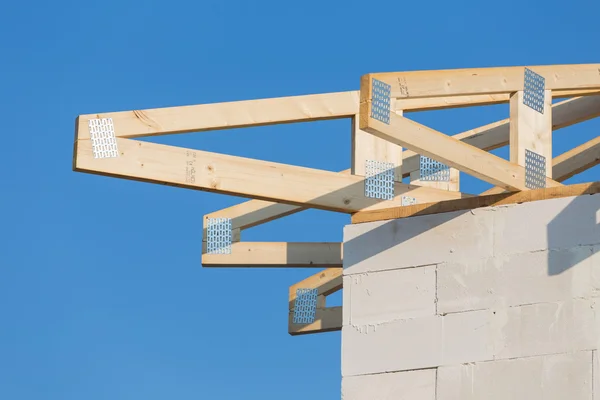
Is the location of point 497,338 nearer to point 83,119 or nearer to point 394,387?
point 394,387

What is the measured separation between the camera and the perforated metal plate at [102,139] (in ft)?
30.7

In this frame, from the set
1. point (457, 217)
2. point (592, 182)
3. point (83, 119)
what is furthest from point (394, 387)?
point (83, 119)

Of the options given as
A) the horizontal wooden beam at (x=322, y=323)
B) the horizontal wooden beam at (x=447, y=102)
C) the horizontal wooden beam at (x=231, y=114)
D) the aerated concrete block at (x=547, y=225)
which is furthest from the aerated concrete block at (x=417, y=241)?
the horizontal wooden beam at (x=322, y=323)

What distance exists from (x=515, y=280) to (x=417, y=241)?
852 mm

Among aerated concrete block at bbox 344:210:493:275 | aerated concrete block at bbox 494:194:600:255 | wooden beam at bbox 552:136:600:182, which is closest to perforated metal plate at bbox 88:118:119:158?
aerated concrete block at bbox 344:210:493:275

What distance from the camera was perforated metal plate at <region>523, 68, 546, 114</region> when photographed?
9930 mm

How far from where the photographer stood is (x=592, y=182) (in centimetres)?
945

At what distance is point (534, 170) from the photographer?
32.5 ft

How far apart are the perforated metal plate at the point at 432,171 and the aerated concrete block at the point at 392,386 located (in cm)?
228

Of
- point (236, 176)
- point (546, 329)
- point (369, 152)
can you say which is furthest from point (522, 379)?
point (236, 176)

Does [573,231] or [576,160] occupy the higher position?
[576,160]

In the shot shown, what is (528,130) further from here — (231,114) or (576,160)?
(576,160)

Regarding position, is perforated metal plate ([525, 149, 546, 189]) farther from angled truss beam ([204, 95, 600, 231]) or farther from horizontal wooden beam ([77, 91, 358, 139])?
angled truss beam ([204, 95, 600, 231])

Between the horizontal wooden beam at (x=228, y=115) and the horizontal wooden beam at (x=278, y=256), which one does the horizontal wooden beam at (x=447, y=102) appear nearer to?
the horizontal wooden beam at (x=228, y=115)
